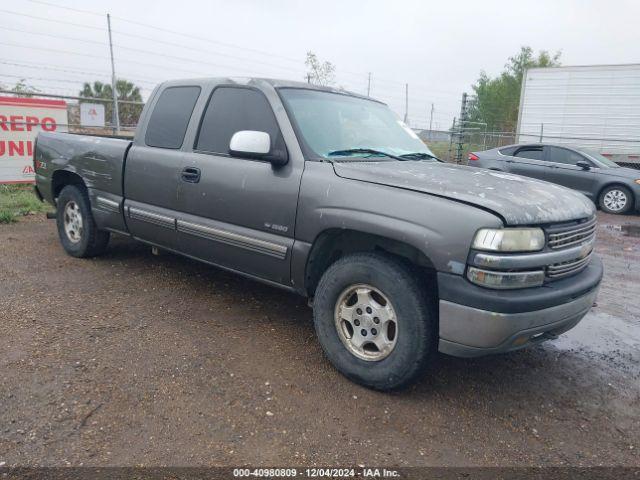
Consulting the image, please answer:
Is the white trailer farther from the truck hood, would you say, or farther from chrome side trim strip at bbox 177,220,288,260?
chrome side trim strip at bbox 177,220,288,260

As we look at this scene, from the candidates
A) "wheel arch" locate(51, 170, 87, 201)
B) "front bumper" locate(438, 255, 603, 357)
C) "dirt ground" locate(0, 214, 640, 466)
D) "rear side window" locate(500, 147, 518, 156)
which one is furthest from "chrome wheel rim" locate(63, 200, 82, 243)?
"rear side window" locate(500, 147, 518, 156)

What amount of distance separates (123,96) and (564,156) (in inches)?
908

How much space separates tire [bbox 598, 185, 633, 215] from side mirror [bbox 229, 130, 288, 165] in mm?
9887

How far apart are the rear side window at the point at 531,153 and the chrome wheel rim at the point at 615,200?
1.58 meters

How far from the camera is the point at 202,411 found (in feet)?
9.32

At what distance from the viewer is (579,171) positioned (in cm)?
1122

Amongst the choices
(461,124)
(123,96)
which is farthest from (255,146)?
(123,96)

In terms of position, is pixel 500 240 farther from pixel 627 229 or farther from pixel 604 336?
pixel 627 229

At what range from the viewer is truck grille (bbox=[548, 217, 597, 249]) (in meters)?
2.92

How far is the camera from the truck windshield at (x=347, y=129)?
3.69 meters

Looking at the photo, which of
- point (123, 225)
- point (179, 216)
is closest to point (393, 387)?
point (179, 216)

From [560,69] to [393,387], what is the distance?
1757cm

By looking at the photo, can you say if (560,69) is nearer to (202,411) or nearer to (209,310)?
(209,310)

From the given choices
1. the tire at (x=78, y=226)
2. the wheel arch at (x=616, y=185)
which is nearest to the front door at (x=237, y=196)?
the tire at (x=78, y=226)
